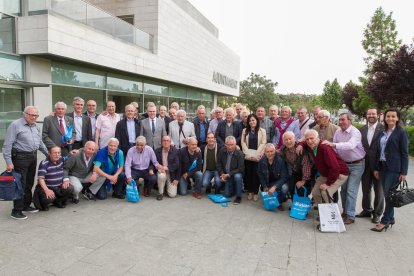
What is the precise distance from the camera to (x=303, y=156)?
522cm

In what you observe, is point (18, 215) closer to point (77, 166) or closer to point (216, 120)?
point (77, 166)

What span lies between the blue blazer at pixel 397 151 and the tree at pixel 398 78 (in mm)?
13662

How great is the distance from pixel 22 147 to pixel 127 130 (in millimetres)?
2176

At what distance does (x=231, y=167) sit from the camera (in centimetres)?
612

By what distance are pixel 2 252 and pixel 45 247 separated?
0.45 m

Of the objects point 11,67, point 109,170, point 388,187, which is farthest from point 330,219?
point 11,67

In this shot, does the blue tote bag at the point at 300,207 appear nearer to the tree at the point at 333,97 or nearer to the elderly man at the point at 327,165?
the elderly man at the point at 327,165

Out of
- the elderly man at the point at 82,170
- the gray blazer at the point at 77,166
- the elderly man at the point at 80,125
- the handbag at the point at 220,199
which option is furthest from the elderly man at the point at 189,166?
the elderly man at the point at 80,125

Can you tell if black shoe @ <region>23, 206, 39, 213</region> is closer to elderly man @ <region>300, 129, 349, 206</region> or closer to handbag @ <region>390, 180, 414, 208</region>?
elderly man @ <region>300, 129, 349, 206</region>

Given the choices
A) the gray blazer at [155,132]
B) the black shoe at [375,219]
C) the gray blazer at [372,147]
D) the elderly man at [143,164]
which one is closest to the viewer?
the gray blazer at [372,147]

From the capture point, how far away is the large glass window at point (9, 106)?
10086 millimetres

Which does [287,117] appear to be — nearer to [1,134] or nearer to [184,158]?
[184,158]

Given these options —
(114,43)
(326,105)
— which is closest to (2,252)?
(114,43)

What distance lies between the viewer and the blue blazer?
434 centimetres
